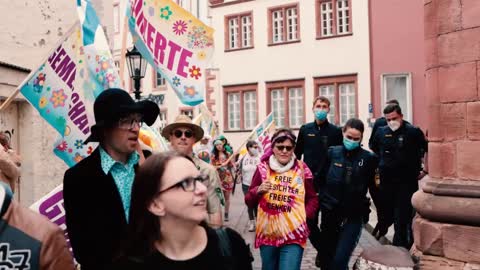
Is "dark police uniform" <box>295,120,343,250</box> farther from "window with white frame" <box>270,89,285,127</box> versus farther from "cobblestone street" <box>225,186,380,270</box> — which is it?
"window with white frame" <box>270,89,285,127</box>

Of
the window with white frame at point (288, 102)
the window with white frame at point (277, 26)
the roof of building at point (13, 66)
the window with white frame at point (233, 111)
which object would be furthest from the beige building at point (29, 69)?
the window with white frame at point (233, 111)

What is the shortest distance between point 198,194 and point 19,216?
2.36 ft

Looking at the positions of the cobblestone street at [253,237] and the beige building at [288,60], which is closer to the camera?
the cobblestone street at [253,237]

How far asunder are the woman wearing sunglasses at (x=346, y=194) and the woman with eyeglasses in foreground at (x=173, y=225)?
14.1 ft

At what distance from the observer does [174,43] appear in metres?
7.87

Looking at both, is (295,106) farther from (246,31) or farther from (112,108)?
(112,108)

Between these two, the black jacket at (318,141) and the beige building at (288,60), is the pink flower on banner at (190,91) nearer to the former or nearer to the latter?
the black jacket at (318,141)

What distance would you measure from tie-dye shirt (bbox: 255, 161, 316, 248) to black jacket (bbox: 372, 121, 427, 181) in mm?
2891

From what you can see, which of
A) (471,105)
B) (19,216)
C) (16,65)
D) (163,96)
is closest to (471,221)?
(471,105)

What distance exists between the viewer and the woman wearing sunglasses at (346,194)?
272 inches

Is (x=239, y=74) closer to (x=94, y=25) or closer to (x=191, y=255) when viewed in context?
(x=94, y=25)

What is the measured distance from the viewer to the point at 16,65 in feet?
32.3

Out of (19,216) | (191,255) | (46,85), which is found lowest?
(191,255)

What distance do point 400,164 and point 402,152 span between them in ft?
0.48
